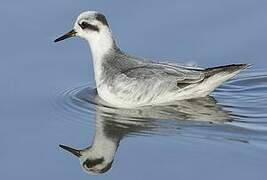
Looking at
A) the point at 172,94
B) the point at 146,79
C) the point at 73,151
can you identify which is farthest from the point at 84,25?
the point at 73,151

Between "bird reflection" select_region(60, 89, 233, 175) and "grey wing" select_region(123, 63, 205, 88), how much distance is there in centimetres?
28

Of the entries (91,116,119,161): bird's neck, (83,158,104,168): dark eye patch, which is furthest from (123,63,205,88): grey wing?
(83,158,104,168): dark eye patch

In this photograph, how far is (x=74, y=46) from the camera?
1161 cm

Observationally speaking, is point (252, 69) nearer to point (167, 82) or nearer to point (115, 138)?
point (167, 82)

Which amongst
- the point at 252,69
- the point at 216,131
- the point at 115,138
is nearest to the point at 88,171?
the point at 115,138

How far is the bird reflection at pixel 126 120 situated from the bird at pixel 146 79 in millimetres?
120

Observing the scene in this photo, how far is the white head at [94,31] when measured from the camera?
35.4 feet

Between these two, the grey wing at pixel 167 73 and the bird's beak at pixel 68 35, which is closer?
the grey wing at pixel 167 73

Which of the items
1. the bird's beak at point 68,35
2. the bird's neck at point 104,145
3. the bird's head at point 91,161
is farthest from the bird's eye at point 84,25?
the bird's head at point 91,161

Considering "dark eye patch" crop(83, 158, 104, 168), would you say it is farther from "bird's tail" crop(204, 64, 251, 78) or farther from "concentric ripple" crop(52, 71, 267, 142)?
"bird's tail" crop(204, 64, 251, 78)

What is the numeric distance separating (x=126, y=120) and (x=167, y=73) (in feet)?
3.07

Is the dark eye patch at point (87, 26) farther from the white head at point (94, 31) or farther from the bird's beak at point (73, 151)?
the bird's beak at point (73, 151)

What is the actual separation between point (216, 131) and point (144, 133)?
0.75 m

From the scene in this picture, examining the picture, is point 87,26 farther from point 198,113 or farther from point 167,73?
point 198,113
